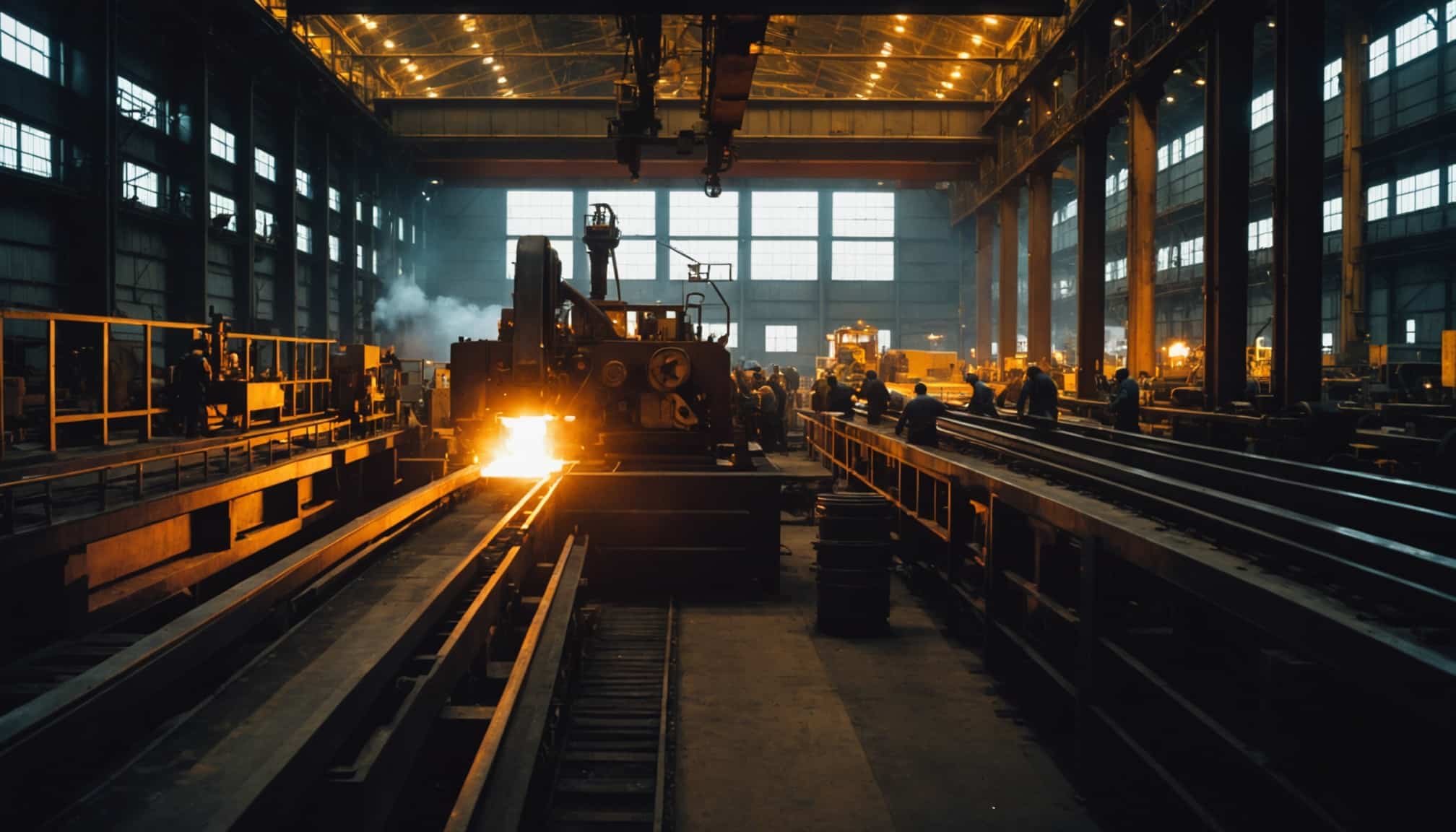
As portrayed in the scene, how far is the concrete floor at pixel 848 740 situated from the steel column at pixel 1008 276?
23674mm

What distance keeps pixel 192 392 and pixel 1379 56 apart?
28971mm

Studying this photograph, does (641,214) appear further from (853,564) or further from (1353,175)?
(853,564)

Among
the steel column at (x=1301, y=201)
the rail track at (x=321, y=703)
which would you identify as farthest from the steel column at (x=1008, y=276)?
the rail track at (x=321, y=703)

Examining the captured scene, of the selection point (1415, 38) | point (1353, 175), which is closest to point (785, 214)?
point (1353, 175)

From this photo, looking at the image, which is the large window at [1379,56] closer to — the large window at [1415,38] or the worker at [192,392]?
the large window at [1415,38]

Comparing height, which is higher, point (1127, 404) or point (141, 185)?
point (141, 185)

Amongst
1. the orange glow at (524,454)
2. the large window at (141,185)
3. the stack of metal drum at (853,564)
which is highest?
the large window at (141,185)

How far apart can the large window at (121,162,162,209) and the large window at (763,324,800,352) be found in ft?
94.3

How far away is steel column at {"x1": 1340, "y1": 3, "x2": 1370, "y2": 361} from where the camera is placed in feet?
83.1

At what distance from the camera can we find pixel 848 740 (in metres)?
6.01

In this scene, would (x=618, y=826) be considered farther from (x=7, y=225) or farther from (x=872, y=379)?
(x=7, y=225)

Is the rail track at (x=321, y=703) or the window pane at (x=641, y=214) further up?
the window pane at (x=641, y=214)

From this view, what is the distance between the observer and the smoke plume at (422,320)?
36344mm

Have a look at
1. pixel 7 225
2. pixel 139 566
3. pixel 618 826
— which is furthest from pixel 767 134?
pixel 618 826
